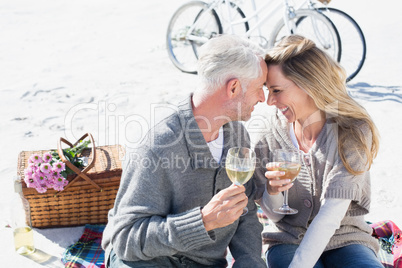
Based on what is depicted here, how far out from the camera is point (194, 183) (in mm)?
2693

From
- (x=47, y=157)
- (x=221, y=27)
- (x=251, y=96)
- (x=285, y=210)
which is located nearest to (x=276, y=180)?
(x=285, y=210)

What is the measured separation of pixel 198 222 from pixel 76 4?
10.2 m

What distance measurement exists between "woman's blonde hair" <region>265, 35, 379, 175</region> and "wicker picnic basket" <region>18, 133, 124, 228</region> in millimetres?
1738

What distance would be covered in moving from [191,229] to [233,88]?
79 cm

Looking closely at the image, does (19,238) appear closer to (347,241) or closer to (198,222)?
(198,222)

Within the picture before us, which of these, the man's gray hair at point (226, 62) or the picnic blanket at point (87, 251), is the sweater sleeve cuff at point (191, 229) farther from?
the picnic blanket at point (87, 251)

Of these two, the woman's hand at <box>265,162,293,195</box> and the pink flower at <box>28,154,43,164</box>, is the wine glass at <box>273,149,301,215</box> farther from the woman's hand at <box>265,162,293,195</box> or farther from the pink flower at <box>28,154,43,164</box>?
the pink flower at <box>28,154,43,164</box>

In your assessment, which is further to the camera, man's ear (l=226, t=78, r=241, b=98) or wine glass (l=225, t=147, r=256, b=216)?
man's ear (l=226, t=78, r=241, b=98)

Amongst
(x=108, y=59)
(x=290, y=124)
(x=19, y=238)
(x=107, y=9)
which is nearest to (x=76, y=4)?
(x=107, y=9)

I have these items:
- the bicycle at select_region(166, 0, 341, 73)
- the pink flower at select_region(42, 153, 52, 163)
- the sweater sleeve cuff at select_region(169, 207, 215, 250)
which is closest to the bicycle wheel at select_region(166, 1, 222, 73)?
the bicycle at select_region(166, 0, 341, 73)

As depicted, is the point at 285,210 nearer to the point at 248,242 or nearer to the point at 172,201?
the point at 248,242

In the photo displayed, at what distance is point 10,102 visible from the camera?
650 centimetres

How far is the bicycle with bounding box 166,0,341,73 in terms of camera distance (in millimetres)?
6777

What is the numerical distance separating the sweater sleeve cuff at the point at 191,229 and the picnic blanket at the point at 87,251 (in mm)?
1431
